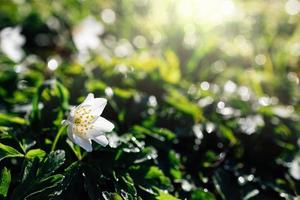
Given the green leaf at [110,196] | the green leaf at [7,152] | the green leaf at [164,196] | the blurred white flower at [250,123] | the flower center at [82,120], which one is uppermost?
the flower center at [82,120]

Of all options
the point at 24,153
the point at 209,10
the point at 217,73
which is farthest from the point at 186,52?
the point at 24,153

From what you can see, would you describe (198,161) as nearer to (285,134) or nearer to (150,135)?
(150,135)

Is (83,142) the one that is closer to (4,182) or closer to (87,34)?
(4,182)

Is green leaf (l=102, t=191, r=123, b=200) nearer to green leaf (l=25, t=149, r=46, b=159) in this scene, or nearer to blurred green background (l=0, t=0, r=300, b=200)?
blurred green background (l=0, t=0, r=300, b=200)

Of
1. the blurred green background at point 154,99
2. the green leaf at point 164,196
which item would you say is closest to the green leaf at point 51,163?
the blurred green background at point 154,99

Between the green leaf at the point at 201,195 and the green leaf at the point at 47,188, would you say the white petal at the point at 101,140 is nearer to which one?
the green leaf at the point at 47,188

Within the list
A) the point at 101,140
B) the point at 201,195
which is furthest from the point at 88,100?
the point at 201,195
